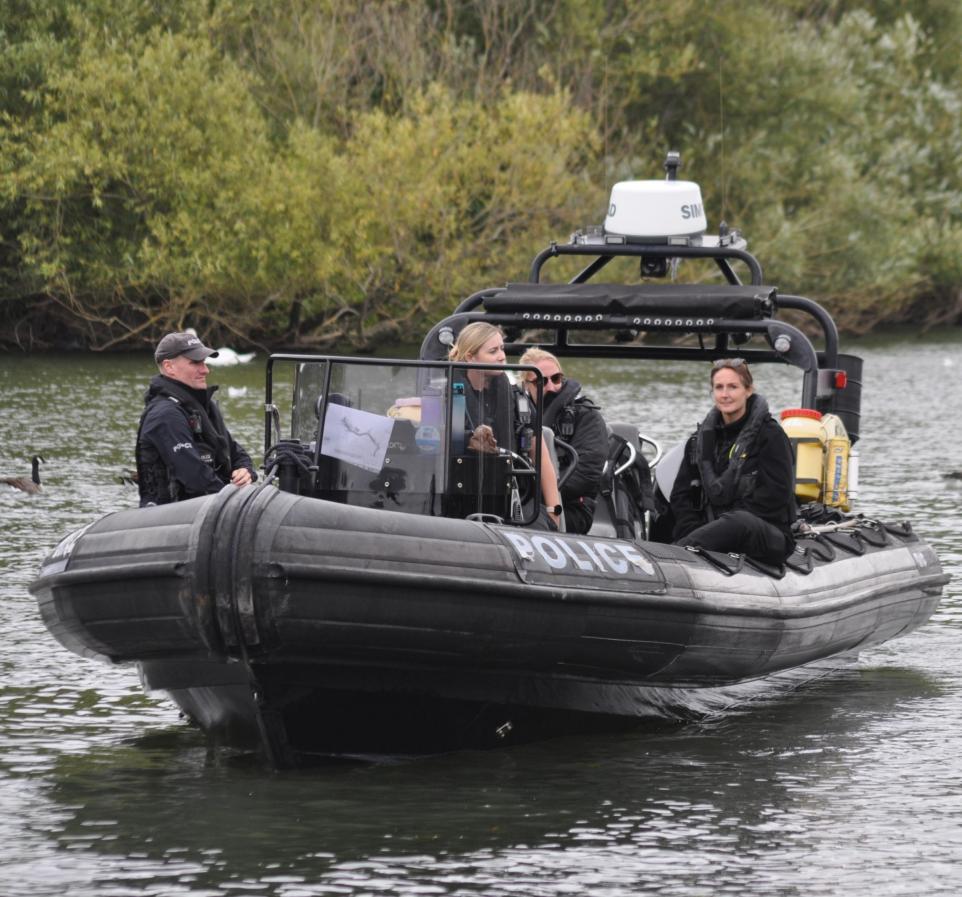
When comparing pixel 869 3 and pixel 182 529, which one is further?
pixel 869 3

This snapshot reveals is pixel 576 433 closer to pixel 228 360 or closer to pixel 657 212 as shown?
pixel 657 212

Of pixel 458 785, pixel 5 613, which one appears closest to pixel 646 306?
pixel 458 785

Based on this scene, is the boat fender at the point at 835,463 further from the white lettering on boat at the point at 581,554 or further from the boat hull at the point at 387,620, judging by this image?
the white lettering on boat at the point at 581,554

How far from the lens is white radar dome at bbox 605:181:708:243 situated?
925 centimetres

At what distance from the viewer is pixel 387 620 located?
241 inches

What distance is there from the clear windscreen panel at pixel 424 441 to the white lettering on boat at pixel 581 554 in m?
0.40

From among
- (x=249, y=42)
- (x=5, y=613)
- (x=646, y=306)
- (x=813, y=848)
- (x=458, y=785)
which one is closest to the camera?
(x=813, y=848)

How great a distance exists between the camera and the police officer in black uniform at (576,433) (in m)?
7.69

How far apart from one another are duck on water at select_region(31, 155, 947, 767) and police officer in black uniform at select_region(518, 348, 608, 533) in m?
0.09

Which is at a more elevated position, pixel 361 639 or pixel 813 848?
pixel 361 639

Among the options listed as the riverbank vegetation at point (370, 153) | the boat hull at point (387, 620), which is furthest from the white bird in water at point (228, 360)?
the boat hull at point (387, 620)

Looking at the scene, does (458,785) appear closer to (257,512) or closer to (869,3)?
(257,512)

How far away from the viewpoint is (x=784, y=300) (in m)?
8.95

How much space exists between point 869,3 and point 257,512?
32.5m
